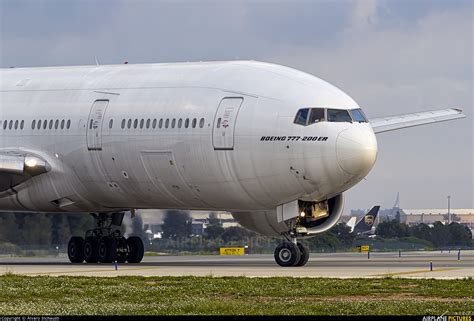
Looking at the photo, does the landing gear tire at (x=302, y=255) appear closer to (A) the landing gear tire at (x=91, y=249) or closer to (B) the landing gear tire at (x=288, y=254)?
(B) the landing gear tire at (x=288, y=254)

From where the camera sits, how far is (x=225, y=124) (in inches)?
1519

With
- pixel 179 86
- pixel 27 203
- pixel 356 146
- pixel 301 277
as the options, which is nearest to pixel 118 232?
pixel 27 203

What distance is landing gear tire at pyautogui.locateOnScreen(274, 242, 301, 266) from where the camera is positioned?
3825 cm

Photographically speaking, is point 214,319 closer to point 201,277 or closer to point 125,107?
point 201,277

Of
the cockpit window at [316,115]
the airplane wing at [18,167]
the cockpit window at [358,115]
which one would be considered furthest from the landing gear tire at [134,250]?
the cockpit window at [358,115]

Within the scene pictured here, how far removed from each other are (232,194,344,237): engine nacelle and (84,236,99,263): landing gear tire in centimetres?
649

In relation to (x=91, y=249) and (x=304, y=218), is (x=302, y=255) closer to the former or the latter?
(x=304, y=218)

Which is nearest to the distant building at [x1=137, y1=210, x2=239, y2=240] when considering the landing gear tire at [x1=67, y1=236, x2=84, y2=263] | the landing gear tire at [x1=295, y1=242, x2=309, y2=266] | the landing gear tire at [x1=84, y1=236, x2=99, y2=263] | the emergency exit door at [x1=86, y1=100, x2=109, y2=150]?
the landing gear tire at [x1=67, y1=236, x2=84, y2=263]

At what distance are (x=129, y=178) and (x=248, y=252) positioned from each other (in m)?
25.6

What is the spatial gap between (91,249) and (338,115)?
38.9ft

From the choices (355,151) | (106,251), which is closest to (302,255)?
(355,151)

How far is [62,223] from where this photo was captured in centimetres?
5362

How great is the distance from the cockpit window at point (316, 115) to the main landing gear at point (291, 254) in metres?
3.97

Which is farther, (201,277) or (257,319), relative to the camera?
(201,277)
